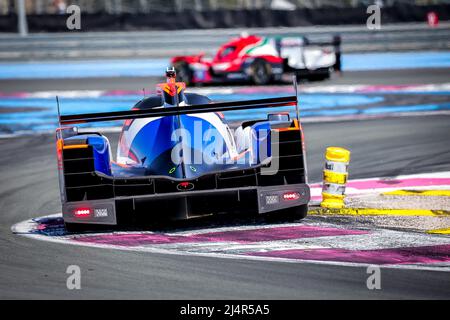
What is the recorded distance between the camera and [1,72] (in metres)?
30.7

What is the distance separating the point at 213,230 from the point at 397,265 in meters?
2.24

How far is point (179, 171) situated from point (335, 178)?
2.00 m

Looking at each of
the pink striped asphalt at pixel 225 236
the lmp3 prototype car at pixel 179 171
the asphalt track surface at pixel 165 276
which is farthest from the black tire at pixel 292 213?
the asphalt track surface at pixel 165 276

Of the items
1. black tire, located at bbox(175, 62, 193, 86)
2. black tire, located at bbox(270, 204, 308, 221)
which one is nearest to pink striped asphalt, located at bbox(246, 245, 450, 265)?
black tire, located at bbox(270, 204, 308, 221)

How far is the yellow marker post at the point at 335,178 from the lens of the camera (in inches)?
424

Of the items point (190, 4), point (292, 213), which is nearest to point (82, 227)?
point (292, 213)

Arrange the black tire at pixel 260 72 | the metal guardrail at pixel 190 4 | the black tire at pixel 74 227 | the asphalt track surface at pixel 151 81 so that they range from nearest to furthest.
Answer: the black tire at pixel 74 227 → the black tire at pixel 260 72 → the asphalt track surface at pixel 151 81 → the metal guardrail at pixel 190 4

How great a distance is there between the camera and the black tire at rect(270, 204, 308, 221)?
10.1m

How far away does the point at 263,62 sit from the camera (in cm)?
2478

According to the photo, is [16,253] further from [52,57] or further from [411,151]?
[52,57]

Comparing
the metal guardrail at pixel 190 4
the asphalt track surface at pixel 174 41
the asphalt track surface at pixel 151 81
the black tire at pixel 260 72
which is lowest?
the asphalt track surface at pixel 151 81

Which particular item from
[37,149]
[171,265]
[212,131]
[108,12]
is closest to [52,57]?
[108,12]

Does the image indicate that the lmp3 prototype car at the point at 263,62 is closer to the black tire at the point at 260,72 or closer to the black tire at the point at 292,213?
the black tire at the point at 260,72

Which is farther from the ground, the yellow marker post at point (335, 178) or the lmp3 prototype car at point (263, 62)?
the lmp3 prototype car at point (263, 62)
